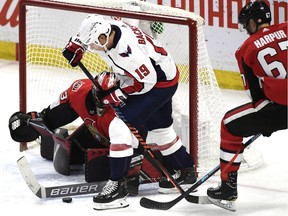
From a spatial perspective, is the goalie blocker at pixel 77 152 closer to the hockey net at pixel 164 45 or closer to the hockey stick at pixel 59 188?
the hockey stick at pixel 59 188

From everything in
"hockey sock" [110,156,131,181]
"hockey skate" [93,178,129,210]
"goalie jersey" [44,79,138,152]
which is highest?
"goalie jersey" [44,79,138,152]

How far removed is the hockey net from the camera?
18.2ft

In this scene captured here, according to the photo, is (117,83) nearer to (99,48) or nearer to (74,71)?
(99,48)

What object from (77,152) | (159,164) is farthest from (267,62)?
(77,152)

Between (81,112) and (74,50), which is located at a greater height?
(74,50)

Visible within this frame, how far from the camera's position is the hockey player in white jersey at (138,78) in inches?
201

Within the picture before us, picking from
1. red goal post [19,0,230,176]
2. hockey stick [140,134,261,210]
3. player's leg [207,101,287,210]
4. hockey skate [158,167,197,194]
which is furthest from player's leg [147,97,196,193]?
player's leg [207,101,287,210]

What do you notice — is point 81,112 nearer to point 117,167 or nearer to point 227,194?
point 117,167

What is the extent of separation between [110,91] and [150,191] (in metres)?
0.54

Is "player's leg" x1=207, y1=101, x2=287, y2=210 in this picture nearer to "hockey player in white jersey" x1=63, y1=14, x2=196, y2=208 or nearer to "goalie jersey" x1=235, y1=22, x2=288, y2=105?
"goalie jersey" x1=235, y1=22, x2=288, y2=105

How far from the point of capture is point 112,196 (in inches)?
203

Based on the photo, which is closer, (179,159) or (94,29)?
(94,29)

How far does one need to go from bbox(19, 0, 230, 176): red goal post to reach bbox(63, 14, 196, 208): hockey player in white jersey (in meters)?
0.18

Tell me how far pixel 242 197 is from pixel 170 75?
678 mm
